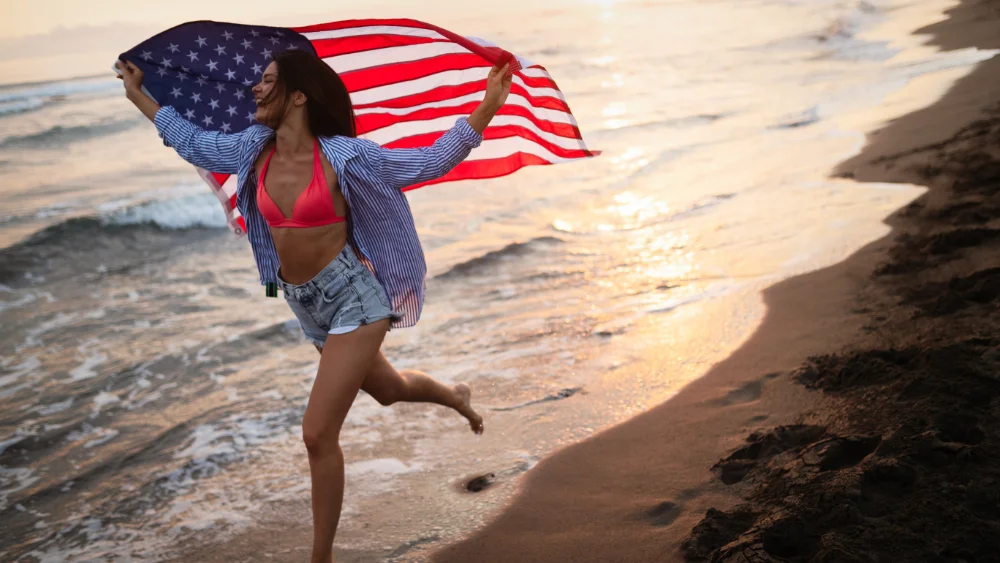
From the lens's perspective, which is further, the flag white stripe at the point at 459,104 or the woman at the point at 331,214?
the flag white stripe at the point at 459,104

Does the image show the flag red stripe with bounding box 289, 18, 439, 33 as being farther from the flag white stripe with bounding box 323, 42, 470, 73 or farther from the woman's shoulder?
the woman's shoulder

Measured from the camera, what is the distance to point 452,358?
6.18m

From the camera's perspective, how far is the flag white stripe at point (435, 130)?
13.6ft

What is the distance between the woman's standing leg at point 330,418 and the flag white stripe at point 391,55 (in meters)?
1.49

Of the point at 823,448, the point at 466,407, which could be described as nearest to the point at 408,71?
the point at 466,407

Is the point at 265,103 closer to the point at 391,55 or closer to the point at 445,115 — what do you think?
the point at 391,55

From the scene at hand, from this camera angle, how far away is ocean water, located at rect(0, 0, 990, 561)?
14.6 feet

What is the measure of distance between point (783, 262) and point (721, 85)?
1505 centimetres

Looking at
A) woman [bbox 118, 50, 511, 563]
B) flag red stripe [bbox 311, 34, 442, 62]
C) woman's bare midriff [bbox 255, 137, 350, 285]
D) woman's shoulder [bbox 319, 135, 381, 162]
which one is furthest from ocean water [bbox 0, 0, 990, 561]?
flag red stripe [bbox 311, 34, 442, 62]

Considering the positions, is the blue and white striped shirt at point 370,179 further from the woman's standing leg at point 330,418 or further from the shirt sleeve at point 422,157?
the woman's standing leg at point 330,418

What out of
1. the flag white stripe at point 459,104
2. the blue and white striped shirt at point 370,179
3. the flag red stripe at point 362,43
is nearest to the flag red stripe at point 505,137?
the flag white stripe at point 459,104

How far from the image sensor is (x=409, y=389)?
383cm

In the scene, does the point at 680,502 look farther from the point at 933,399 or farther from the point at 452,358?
the point at 452,358

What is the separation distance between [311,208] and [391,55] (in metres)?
1.28
